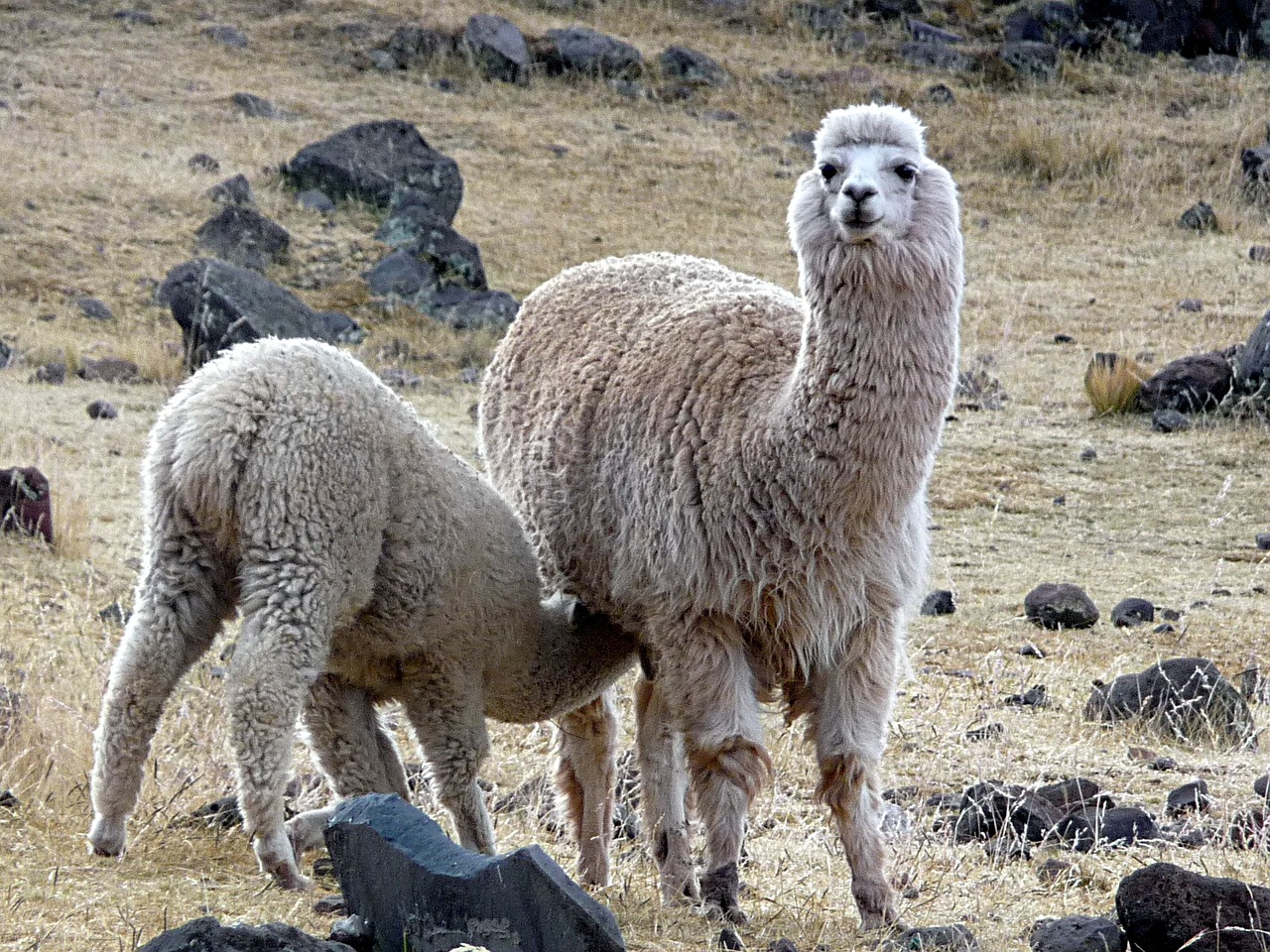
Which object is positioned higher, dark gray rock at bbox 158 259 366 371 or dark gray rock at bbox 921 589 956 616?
dark gray rock at bbox 921 589 956 616

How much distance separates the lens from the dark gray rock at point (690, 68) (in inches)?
1006

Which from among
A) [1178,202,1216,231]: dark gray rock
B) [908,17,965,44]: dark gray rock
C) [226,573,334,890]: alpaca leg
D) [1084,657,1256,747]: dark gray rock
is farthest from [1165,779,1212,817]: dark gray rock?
[908,17,965,44]: dark gray rock

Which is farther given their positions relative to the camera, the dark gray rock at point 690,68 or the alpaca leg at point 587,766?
the dark gray rock at point 690,68

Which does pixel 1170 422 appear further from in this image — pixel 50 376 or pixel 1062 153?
pixel 1062 153

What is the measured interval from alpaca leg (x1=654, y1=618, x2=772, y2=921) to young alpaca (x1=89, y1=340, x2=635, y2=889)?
22.4 inches

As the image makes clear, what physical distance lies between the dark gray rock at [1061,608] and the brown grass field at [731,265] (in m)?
0.14

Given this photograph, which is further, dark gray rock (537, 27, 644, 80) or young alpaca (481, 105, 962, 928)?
A: dark gray rock (537, 27, 644, 80)

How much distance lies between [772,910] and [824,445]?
1.48m

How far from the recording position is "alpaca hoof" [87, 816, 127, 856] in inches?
182

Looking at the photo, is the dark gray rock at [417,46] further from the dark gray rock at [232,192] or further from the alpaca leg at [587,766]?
the alpaca leg at [587,766]

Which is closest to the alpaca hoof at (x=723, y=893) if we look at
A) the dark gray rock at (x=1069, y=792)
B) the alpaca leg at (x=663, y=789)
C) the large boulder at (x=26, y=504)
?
the alpaca leg at (x=663, y=789)

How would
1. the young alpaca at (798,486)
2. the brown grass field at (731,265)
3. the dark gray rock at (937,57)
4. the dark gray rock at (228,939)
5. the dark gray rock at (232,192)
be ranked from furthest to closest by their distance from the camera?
1. the dark gray rock at (937,57)
2. the dark gray rock at (232,192)
3. the brown grass field at (731,265)
4. the young alpaca at (798,486)
5. the dark gray rock at (228,939)

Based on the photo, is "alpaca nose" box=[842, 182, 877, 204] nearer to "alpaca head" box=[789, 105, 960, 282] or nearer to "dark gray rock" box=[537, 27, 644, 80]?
"alpaca head" box=[789, 105, 960, 282]

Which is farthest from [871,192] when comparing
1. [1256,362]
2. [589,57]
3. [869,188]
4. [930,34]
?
[930,34]
